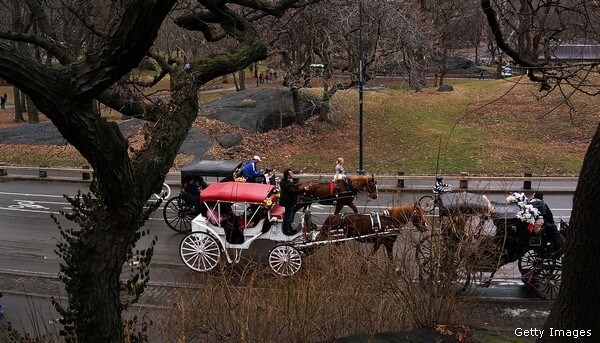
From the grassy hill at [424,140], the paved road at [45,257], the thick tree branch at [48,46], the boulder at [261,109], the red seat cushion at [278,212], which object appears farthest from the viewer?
the boulder at [261,109]

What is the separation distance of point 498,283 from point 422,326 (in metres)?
5.27

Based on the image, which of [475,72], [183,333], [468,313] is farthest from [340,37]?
[475,72]

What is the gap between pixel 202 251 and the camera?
1223cm

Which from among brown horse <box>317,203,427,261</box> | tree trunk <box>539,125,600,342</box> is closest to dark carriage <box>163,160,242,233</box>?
brown horse <box>317,203,427,261</box>

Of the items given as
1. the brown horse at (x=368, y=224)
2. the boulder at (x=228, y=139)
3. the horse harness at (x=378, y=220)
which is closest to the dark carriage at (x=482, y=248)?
the brown horse at (x=368, y=224)

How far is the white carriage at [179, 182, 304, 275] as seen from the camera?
40.2 feet

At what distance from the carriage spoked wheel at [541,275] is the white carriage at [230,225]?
4600 millimetres

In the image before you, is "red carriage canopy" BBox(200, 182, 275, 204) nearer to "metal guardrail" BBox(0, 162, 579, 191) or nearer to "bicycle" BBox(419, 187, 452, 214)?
"bicycle" BBox(419, 187, 452, 214)

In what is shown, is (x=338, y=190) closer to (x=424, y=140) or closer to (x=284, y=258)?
(x=284, y=258)

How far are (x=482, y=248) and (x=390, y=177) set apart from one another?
1243 cm

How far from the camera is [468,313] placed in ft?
27.6

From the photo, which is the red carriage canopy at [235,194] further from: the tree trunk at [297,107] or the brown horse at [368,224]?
the tree trunk at [297,107]

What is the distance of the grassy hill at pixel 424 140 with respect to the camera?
24.1m

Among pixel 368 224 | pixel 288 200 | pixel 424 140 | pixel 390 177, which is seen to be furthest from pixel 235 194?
pixel 424 140
